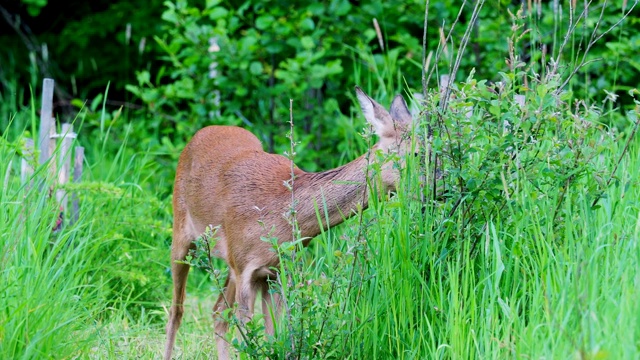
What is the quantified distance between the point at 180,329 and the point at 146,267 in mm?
487

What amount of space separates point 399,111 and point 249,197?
88 cm

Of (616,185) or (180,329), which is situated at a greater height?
(616,185)

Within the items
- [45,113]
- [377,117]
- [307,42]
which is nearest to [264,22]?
[307,42]

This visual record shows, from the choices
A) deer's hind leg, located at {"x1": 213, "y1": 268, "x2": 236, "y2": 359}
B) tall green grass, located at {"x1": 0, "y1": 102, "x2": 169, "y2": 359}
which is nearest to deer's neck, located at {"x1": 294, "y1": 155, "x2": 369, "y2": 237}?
deer's hind leg, located at {"x1": 213, "y1": 268, "x2": 236, "y2": 359}

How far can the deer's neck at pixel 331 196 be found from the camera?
15.2 ft

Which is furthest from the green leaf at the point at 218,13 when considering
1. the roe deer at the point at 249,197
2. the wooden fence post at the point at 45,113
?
the wooden fence post at the point at 45,113

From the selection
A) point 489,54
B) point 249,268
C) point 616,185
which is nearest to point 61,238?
point 249,268

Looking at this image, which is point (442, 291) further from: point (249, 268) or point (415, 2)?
point (415, 2)

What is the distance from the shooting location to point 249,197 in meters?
5.07

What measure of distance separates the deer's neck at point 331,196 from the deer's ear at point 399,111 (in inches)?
12.4

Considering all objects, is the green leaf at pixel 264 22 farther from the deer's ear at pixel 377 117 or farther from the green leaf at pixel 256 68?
the deer's ear at pixel 377 117

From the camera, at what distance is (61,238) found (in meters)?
4.51

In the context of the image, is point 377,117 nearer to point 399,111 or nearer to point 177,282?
point 399,111

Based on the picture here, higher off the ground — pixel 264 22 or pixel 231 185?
pixel 264 22
